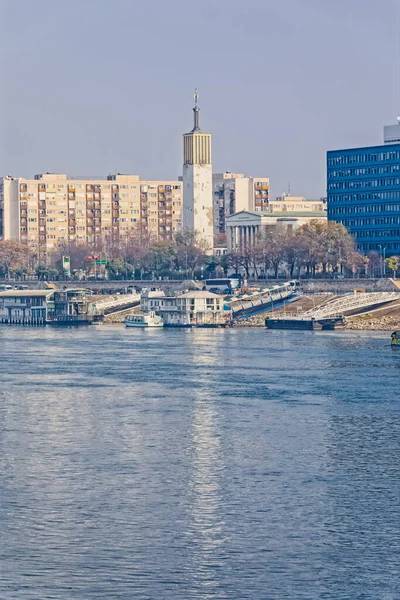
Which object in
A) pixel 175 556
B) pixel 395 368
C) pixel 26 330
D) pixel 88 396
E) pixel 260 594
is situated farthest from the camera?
pixel 26 330

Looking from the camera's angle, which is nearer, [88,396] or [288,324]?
[88,396]

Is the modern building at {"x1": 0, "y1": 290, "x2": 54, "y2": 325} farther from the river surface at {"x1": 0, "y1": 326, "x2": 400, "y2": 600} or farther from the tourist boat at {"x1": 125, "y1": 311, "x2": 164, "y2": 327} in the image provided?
the river surface at {"x1": 0, "y1": 326, "x2": 400, "y2": 600}

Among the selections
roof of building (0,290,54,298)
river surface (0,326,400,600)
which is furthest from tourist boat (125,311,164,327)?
river surface (0,326,400,600)

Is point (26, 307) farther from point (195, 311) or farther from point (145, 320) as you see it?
point (195, 311)

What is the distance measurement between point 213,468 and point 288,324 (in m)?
93.5

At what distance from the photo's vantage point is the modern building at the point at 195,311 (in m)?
165

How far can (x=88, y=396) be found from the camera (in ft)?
279

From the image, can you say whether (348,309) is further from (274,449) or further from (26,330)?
(274,449)

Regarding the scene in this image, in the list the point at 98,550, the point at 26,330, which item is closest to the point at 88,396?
the point at 98,550

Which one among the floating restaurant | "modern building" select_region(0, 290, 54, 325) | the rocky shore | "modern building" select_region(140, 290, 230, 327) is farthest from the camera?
"modern building" select_region(0, 290, 54, 325)

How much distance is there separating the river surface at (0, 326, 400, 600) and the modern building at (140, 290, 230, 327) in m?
64.3

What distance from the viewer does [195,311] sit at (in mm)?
166000

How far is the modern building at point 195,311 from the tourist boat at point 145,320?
1660 mm

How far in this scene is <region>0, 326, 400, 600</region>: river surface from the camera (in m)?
44.2
